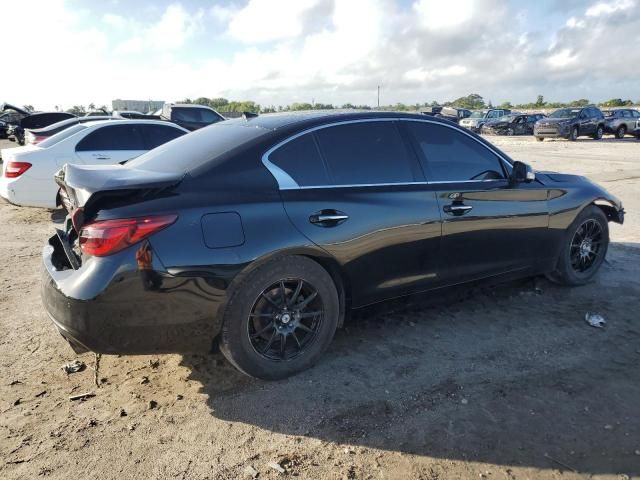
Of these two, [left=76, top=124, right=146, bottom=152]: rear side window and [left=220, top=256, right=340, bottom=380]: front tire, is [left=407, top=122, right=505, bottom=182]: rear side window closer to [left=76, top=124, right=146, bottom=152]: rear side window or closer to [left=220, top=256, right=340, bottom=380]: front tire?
[left=220, top=256, right=340, bottom=380]: front tire

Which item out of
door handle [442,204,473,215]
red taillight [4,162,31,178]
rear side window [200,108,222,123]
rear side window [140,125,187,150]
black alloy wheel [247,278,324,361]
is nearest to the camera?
black alloy wheel [247,278,324,361]

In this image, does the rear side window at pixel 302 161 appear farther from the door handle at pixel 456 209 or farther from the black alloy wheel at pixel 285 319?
the door handle at pixel 456 209

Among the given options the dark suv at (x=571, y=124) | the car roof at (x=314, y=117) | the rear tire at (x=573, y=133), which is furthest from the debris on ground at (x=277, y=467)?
the rear tire at (x=573, y=133)

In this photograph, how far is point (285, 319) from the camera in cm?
326

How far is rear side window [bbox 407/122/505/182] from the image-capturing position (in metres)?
3.96

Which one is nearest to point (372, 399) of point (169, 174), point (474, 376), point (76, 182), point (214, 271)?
point (474, 376)

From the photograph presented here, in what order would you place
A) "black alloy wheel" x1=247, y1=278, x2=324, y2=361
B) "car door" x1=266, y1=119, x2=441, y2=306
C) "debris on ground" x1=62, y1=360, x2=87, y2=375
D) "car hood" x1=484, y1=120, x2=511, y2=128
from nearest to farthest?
1. "black alloy wheel" x1=247, y1=278, x2=324, y2=361
2. "car door" x1=266, y1=119, x2=441, y2=306
3. "debris on ground" x1=62, y1=360, x2=87, y2=375
4. "car hood" x1=484, y1=120, x2=511, y2=128

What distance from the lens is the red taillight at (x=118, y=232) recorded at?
9.10 ft

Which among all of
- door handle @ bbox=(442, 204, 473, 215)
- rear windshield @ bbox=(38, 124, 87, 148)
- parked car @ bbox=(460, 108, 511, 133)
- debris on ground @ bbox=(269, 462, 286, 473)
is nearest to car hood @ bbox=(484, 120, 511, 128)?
parked car @ bbox=(460, 108, 511, 133)

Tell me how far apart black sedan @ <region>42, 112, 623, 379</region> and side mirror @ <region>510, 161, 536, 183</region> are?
13 millimetres

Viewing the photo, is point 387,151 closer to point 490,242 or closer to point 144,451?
point 490,242

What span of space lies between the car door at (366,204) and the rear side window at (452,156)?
0.17 m

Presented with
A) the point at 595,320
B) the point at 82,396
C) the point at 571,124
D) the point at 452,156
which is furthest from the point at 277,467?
the point at 571,124

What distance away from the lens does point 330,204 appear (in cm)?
335
